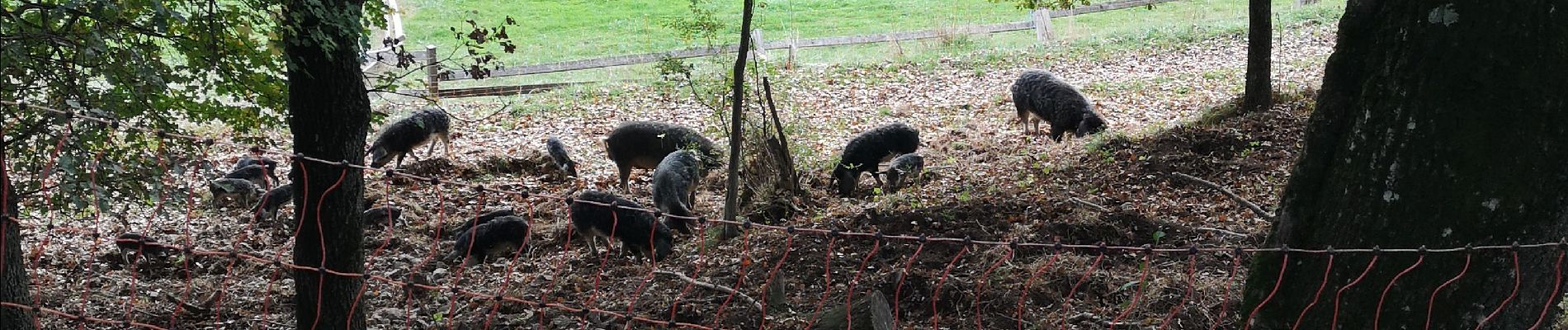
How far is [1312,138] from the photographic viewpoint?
418cm

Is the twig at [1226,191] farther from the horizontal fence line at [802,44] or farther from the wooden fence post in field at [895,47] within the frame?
the wooden fence post in field at [895,47]

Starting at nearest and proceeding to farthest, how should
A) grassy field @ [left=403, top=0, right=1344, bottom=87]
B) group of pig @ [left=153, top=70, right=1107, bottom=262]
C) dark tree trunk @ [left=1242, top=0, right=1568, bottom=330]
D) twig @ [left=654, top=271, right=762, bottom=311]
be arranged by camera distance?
dark tree trunk @ [left=1242, top=0, right=1568, bottom=330]
twig @ [left=654, top=271, right=762, bottom=311]
group of pig @ [left=153, top=70, right=1107, bottom=262]
grassy field @ [left=403, top=0, right=1344, bottom=87]

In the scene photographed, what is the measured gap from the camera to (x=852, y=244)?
276 inches

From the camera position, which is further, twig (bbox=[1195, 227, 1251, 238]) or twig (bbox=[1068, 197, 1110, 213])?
twig (bbox=[1068, 197, 1110, 213])

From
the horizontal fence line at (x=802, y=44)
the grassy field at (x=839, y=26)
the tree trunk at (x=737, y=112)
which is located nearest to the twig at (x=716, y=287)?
the tree trunk at (x=737, y=112)

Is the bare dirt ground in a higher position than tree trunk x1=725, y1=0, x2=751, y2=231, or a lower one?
lower

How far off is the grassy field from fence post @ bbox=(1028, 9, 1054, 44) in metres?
0.31

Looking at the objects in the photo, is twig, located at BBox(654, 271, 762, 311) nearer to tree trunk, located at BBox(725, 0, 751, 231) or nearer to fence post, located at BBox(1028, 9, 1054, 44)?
tree trunk, located at BBox(725, 0, 751, 231)

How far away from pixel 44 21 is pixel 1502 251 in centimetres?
539

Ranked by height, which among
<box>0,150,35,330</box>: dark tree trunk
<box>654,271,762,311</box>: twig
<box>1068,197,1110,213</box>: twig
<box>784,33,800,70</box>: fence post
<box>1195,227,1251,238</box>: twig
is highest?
<box>784,33,800,70</box>: fence post

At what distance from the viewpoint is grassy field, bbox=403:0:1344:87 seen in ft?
57.3

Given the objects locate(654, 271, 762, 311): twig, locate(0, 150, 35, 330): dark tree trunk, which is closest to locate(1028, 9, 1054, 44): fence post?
locate(654, 271, 762, 311): twig

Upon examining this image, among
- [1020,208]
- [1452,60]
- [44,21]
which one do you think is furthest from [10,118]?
[1452,60]

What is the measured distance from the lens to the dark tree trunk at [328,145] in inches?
184
